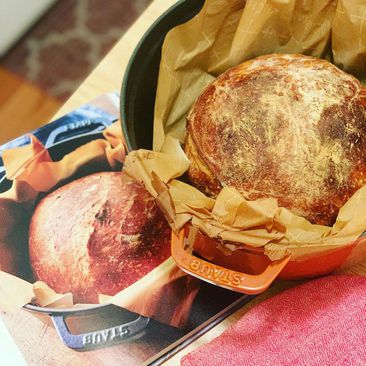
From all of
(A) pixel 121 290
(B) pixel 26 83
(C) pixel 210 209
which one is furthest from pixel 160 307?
(B) pixel 26 83

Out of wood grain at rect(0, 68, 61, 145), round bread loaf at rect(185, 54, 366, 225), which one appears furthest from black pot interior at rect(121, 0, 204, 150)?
wood grain at rect(0, 68, 61, 145)

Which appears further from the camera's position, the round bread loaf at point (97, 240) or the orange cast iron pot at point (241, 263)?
the round bread loaf at point (97, 240)

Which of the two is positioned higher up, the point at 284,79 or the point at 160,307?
the point at 284,79

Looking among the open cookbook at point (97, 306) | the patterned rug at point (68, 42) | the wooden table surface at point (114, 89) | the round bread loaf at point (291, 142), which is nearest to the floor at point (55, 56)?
the patterned rug at point (68, 42)

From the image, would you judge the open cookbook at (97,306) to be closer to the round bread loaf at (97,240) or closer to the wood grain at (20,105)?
the round bread loaf at (97,240)

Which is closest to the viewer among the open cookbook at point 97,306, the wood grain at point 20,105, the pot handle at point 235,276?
the pot handle at point 235,276

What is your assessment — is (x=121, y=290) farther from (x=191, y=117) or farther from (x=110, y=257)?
(x=191, y=117)
